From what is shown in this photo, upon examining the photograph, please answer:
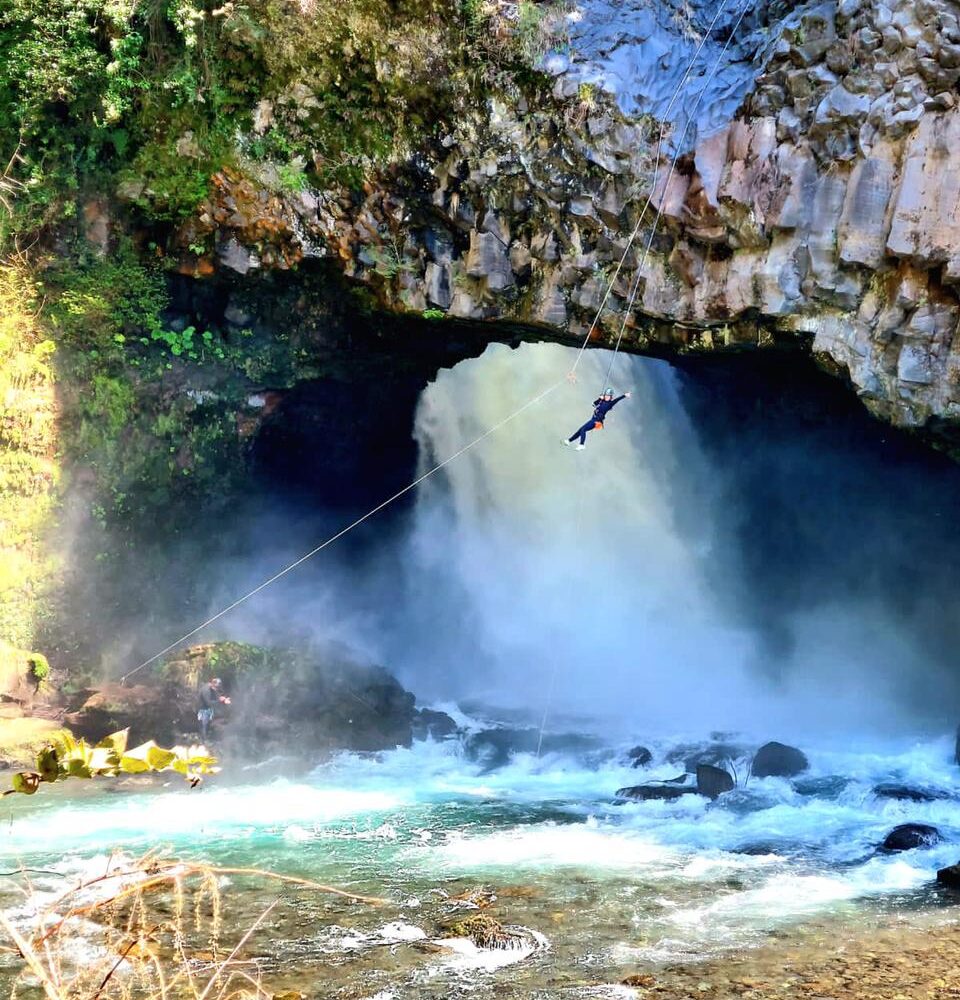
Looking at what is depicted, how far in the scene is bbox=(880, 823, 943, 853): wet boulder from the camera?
1040cm

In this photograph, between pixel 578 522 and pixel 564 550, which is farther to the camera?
pixel 564 550

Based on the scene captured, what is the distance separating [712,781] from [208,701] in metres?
7.35

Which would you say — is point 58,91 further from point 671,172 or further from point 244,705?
point 244,705

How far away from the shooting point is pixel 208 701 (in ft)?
47.8

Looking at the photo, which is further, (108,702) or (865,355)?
(108,702)

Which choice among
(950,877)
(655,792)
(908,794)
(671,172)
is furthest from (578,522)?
(950,877)

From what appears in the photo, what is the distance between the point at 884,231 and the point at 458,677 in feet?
37.6

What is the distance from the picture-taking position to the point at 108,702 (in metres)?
14.0

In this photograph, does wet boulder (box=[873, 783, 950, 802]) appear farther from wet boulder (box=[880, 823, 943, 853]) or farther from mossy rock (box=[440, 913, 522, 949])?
mossy rock (box=[440, 913, 522, 949])

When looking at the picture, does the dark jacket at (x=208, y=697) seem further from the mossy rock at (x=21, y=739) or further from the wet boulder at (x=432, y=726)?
the wet boulder at (x=432, y=726)

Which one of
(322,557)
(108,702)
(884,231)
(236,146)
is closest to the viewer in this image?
(884,231)

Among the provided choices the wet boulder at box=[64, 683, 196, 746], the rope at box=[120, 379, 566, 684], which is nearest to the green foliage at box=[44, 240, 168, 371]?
the rope at box=[120, 379, 566, 684]

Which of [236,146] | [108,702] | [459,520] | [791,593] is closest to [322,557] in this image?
[459,520]

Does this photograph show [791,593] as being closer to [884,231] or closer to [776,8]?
[884,231]
